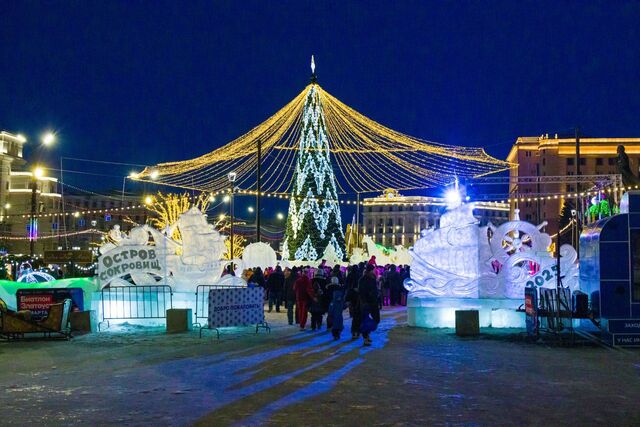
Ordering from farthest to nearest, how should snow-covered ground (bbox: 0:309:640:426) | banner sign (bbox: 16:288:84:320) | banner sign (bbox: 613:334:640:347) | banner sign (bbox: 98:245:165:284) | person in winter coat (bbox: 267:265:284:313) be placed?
person in winter coat (bbox: 267:265:284:313)
banner sign (bbox: 98:245:165:284)
banner sign (bbox: 16:288:84:320)
banner sign (bbox: 613:334:640:347)
snow-covered ground (bbox: 0:309:640:426)

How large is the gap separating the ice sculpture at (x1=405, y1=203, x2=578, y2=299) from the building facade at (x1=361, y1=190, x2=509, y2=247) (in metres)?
117

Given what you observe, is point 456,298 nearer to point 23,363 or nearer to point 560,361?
point 560,361

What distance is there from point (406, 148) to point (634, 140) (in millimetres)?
89234

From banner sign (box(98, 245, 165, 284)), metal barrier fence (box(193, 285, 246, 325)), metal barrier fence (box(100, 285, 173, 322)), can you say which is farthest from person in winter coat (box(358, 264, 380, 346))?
banner sign (box(98, 245, 165, 284))

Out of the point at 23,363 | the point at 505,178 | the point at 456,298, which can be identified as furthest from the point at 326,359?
the point at 505,178

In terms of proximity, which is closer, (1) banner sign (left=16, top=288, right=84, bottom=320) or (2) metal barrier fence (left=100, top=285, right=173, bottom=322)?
(1) banner sign (left=16, top=288, right=84, bottom=320)

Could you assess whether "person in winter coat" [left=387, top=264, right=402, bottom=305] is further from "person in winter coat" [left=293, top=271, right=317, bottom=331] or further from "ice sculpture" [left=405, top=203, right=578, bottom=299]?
"person in winter coat" [left=293, top=271, right=317, bottom=331]

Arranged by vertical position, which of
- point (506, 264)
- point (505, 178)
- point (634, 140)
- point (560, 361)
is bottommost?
point (560, 361)

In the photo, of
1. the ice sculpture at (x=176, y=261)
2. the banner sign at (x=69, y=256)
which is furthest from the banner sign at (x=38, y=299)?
the banner sign at (x=69, y=256)

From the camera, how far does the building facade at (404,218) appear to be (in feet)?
464

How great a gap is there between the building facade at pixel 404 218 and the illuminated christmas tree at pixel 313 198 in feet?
322

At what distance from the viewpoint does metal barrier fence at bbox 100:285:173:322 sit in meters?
19.7

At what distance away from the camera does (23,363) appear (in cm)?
1260

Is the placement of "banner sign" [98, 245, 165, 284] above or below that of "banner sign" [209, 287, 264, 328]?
above
